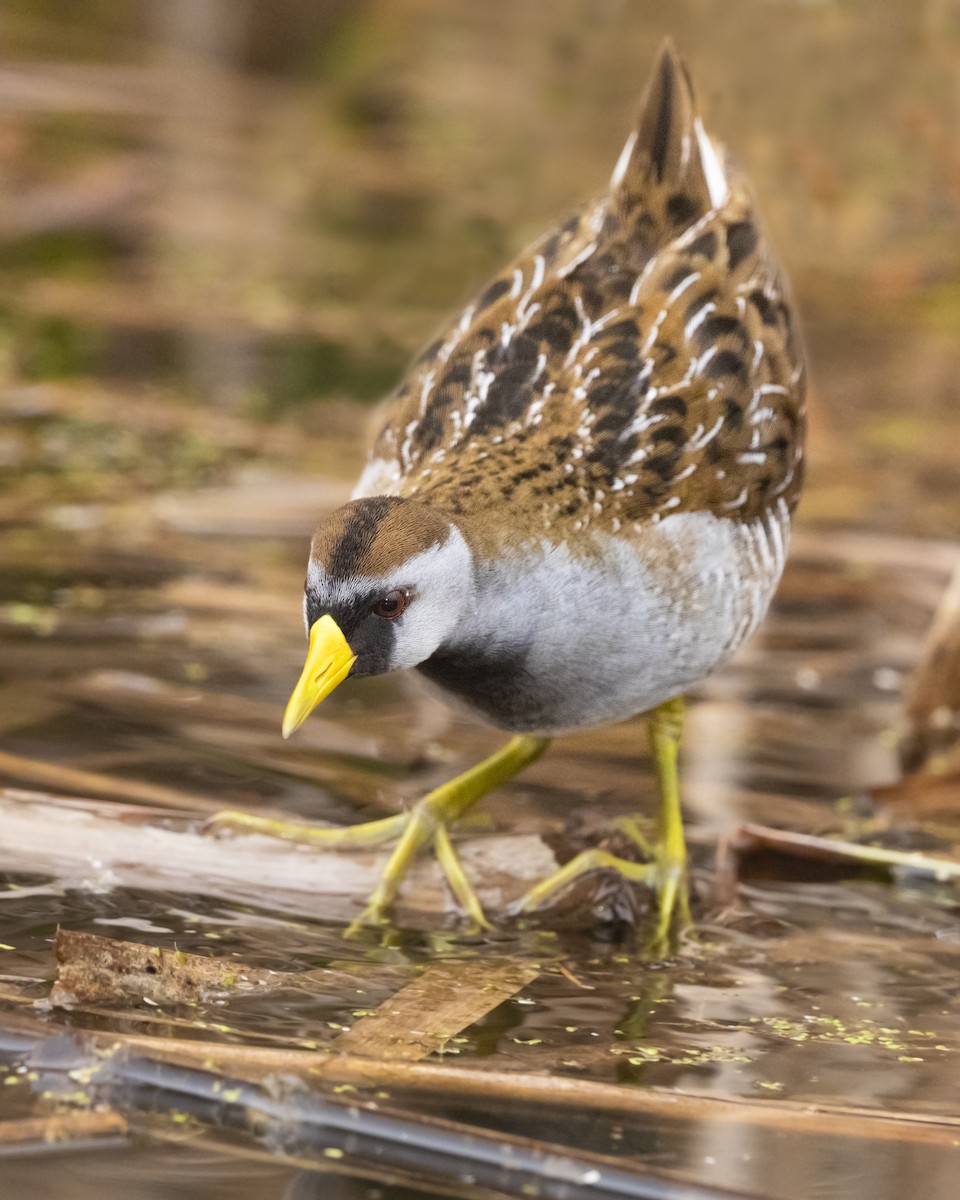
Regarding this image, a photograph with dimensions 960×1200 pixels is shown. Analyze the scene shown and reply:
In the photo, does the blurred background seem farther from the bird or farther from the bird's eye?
the bird's eye

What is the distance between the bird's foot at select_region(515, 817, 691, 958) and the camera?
3.94 m

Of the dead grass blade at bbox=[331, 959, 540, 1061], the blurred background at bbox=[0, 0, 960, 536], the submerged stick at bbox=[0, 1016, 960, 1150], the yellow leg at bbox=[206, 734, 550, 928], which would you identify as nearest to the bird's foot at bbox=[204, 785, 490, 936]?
the yellow leg at bbox=[206, 734, 550, 928]

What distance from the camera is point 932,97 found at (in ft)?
34.9

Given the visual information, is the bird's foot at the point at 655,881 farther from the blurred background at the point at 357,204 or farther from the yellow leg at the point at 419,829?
the blurred background at the point at 357,204

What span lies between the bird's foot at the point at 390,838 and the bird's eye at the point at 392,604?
714 mm

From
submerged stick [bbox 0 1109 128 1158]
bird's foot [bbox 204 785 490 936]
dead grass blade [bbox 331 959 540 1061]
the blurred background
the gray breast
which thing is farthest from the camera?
the blurred background

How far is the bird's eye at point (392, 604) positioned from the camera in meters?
3.35

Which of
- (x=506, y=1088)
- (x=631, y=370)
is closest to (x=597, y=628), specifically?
(x=631, y=370)

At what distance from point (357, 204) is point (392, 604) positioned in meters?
8.85

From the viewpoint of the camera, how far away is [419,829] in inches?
160

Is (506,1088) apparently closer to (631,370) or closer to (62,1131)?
(62,1131)

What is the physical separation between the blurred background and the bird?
1.31 m

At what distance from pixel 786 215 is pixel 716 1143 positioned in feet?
27.4

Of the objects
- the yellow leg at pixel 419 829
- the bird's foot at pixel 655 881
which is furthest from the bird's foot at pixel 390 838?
the bird's foot at pixel 655 881
